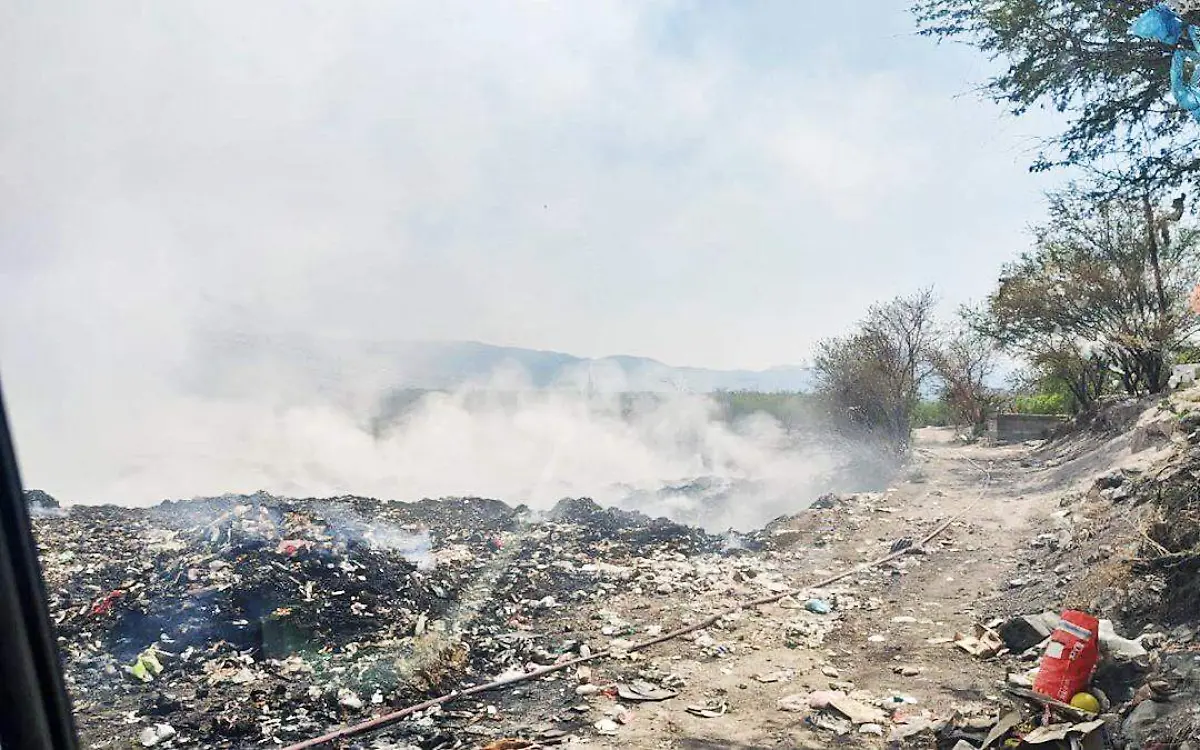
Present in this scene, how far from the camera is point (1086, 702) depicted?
399 centimetres

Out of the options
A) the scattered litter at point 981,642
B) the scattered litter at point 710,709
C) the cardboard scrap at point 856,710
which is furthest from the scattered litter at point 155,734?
the scattered litter at point 981,642

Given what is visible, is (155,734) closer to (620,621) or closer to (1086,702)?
(620,621)

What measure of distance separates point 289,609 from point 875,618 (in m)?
5.86

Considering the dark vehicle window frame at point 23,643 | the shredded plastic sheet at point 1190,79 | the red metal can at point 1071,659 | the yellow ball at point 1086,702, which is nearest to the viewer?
the dark vehicle window frame at point 23,643

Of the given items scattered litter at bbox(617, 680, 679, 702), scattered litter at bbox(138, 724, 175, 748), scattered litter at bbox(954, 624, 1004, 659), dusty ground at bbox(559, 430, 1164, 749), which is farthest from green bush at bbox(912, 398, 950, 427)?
scattered litter at bbox(138, 724, 175, 748)

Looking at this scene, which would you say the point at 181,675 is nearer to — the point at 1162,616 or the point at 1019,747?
the point at 1019,747

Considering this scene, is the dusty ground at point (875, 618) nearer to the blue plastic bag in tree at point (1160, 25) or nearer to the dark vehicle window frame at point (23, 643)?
the dark vehicle window frame at point (23, 643)

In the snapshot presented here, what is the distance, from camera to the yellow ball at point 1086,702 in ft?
13.0

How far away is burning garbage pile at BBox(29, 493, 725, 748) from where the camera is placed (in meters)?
5.21

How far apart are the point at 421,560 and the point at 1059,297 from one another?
1722cm

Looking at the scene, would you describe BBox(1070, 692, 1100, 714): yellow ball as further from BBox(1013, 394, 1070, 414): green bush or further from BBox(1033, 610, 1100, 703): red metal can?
BBox(1013, 394, 1070, 414): green bush

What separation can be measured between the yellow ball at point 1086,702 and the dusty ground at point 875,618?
1.77 ft

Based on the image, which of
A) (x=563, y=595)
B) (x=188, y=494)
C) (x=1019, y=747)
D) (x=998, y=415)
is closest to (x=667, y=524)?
(x=563, y=595)

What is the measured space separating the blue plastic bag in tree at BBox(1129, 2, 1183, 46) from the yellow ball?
3.92 meters
